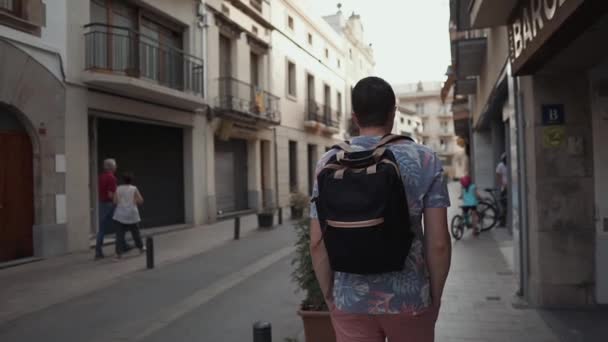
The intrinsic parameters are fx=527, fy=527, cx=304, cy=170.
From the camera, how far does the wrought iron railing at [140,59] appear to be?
11.6m

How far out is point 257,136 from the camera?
68.0 feet

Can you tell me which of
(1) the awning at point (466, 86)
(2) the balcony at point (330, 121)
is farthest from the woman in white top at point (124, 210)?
(2) the balcony at point (330, 121)

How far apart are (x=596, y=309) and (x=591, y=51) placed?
8.37 ft

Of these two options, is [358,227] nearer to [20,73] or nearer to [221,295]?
[221,295]

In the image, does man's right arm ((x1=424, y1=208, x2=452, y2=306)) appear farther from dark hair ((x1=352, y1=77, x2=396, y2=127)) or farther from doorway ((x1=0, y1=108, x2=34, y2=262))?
doorway ((x1=0, y1=108, x2=34, y2=262))

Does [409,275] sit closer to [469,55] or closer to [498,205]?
[469,55]

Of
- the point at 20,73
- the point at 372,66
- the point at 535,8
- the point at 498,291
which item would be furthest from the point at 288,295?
the point at 372,66

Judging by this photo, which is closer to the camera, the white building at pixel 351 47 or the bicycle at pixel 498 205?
the bicycle at pixel 498 205

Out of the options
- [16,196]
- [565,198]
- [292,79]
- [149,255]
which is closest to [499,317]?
[565,198]

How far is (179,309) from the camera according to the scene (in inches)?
242

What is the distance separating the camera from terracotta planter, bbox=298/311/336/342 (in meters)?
3.96

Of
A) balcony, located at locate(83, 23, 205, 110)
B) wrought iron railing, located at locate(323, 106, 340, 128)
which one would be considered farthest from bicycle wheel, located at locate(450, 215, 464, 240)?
wrought iron railing, located at locate(323, 106, 340, 128)

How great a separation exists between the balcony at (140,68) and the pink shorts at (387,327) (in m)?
10.5

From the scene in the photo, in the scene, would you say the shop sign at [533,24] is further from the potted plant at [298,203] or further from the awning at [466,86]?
the potted plant at [298,203]
